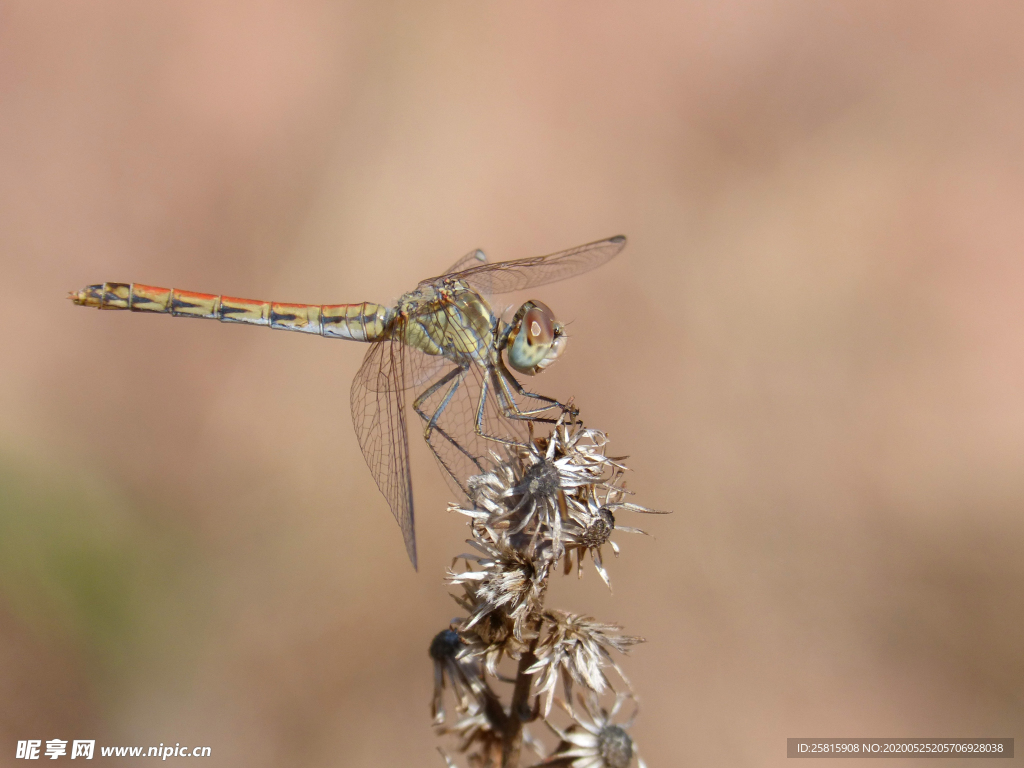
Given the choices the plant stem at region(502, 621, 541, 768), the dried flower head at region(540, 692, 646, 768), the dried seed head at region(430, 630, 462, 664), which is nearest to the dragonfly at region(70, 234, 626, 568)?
the dried seed head at region(430, 630, 462, 664)

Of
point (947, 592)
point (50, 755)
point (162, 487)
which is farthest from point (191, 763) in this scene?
point (947, 592)

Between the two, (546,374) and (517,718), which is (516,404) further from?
(546,374)

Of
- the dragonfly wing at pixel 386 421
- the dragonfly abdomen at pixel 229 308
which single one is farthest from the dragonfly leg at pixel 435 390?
the dragonfly abdomen at pixel 229 308

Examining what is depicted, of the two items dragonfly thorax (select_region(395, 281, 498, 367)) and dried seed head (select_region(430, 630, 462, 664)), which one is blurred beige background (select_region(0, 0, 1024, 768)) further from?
dried seed head (select_region(430, 630, 462, 664))

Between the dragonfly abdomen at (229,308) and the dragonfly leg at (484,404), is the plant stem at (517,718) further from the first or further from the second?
the dragonfly abdomen at (229,308)

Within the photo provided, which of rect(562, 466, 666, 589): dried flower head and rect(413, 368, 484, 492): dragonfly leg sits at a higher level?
rect(413, 368, 484, 492): dragonfly leg

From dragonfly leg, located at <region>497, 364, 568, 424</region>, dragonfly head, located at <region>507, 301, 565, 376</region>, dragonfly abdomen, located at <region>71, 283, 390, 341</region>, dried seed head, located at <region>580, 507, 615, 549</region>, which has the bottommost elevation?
dried seed head, located at <region>580, 507, 615, 549</region>

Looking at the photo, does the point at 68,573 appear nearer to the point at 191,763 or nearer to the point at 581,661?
the point at 191,763
